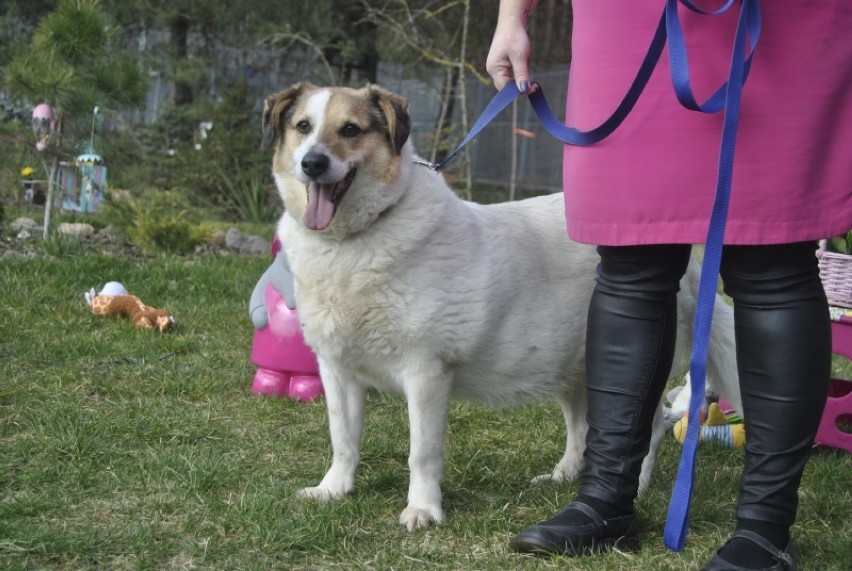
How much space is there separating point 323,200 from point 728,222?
114 centimetres

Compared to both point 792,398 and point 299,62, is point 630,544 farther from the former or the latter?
point 299,62

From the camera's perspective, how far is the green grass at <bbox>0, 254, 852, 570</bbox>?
7.43 feet

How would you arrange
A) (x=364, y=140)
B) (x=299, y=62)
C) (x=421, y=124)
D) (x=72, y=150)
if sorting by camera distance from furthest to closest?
(x=421, y=124), (x=299, y=62), (x=72, y=150), (x=364, y=140)

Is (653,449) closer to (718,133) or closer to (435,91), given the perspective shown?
(718,133)

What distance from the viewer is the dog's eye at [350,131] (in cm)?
281

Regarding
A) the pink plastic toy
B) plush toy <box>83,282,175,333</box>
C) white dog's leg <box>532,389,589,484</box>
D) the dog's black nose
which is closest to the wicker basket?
white dog's leg <box>532,389,589,484</box>

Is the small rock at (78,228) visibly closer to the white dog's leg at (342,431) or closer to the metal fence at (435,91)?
the white dog's leg at (342,431)

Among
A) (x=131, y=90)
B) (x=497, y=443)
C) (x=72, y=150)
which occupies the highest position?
(x=131, y=90)

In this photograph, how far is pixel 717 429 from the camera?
3.37m

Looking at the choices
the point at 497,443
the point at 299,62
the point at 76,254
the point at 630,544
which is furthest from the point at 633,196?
the point at 299,62

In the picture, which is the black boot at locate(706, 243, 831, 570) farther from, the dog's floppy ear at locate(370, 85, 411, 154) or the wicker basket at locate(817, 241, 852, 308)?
the wicker basket at locate(817, 241, 852, 308)

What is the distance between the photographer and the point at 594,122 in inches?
86.5

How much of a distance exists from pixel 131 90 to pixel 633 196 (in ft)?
16.6

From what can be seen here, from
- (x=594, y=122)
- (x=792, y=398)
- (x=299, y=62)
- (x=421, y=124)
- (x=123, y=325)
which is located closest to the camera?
(x=792, y=398)
